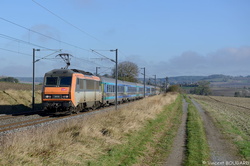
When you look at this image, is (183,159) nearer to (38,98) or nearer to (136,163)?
(136,163)

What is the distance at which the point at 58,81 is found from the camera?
21.3 metres

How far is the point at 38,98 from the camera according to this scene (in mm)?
37781

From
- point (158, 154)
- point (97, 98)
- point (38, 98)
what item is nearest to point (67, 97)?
point (97, 98)

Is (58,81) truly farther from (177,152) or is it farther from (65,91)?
(177,152)

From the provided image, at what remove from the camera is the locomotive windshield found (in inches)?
827

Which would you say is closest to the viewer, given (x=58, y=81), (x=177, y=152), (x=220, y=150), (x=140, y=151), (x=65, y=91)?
(x=140, y=151)

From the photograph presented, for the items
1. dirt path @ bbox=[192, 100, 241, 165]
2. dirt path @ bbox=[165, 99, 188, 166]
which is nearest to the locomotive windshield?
dirt path @ bbox=[165, 99, 188, 166]

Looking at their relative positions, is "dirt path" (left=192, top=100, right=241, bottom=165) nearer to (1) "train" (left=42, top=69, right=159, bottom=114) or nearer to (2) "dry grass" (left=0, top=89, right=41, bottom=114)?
(1) "train" (left=42, top=69, right=159, bottom=114)

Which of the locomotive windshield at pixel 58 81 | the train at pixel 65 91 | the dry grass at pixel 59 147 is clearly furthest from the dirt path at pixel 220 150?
the locomotive windshield at pixel 58 81

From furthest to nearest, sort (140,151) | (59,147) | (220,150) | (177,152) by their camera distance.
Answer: (220,150) < (177,152) < (140,151) < (59,147)

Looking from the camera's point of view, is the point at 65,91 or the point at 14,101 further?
the point at 14,101

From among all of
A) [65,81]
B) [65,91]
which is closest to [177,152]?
[65,91]

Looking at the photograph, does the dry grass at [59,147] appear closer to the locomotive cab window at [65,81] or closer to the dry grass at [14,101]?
the locomotive cab window at [65,81]

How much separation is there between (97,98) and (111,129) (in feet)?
53.3
